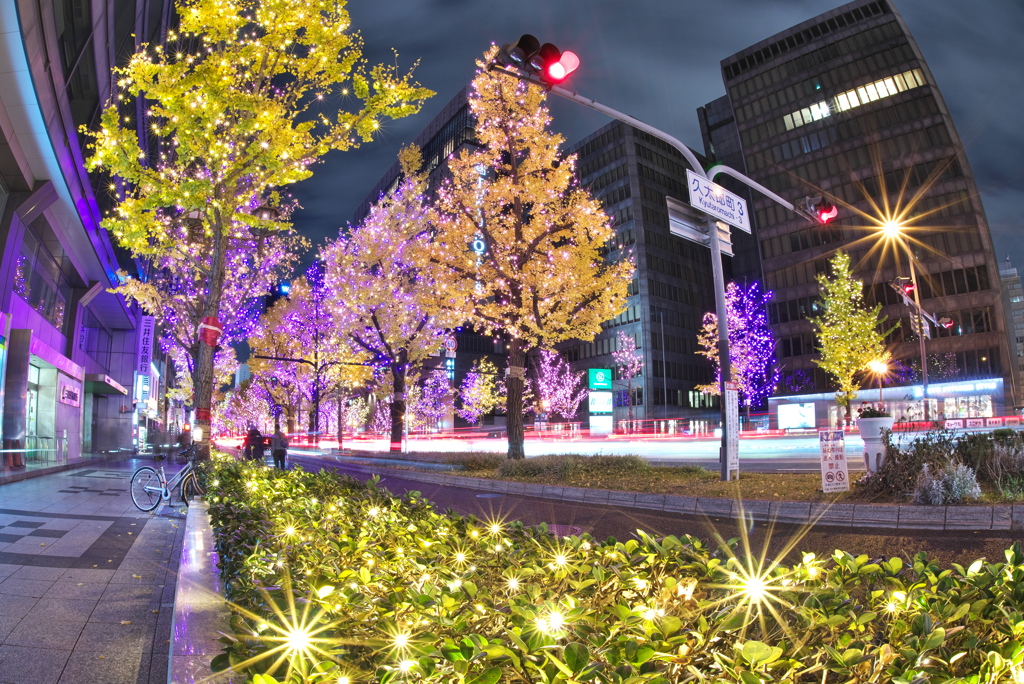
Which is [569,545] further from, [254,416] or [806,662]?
[254,416]

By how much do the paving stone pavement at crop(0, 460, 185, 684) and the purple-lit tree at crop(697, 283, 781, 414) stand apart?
46.0 metres

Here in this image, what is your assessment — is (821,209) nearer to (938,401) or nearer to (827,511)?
(827,511)

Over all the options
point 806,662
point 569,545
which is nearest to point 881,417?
point 569,545

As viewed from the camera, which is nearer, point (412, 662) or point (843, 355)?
point (412, 662)

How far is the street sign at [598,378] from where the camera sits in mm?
39750

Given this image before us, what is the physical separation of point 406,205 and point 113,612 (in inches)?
1017

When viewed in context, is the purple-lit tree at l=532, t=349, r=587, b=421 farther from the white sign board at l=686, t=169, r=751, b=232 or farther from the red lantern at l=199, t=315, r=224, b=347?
the white sign board at l=686, t=169, r=751, b=232

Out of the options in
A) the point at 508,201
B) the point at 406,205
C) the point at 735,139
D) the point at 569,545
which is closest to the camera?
the point at 569,545

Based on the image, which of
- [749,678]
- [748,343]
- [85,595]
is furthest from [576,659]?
[748,343]

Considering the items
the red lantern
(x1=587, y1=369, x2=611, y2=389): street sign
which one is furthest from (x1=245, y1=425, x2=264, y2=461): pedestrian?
(x1=587, y1=369, x2=611, y2=389): street sign

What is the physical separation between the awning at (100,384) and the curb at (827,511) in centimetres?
3147

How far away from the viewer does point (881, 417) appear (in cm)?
932

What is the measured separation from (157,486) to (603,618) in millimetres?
12716

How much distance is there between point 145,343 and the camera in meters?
45.0
